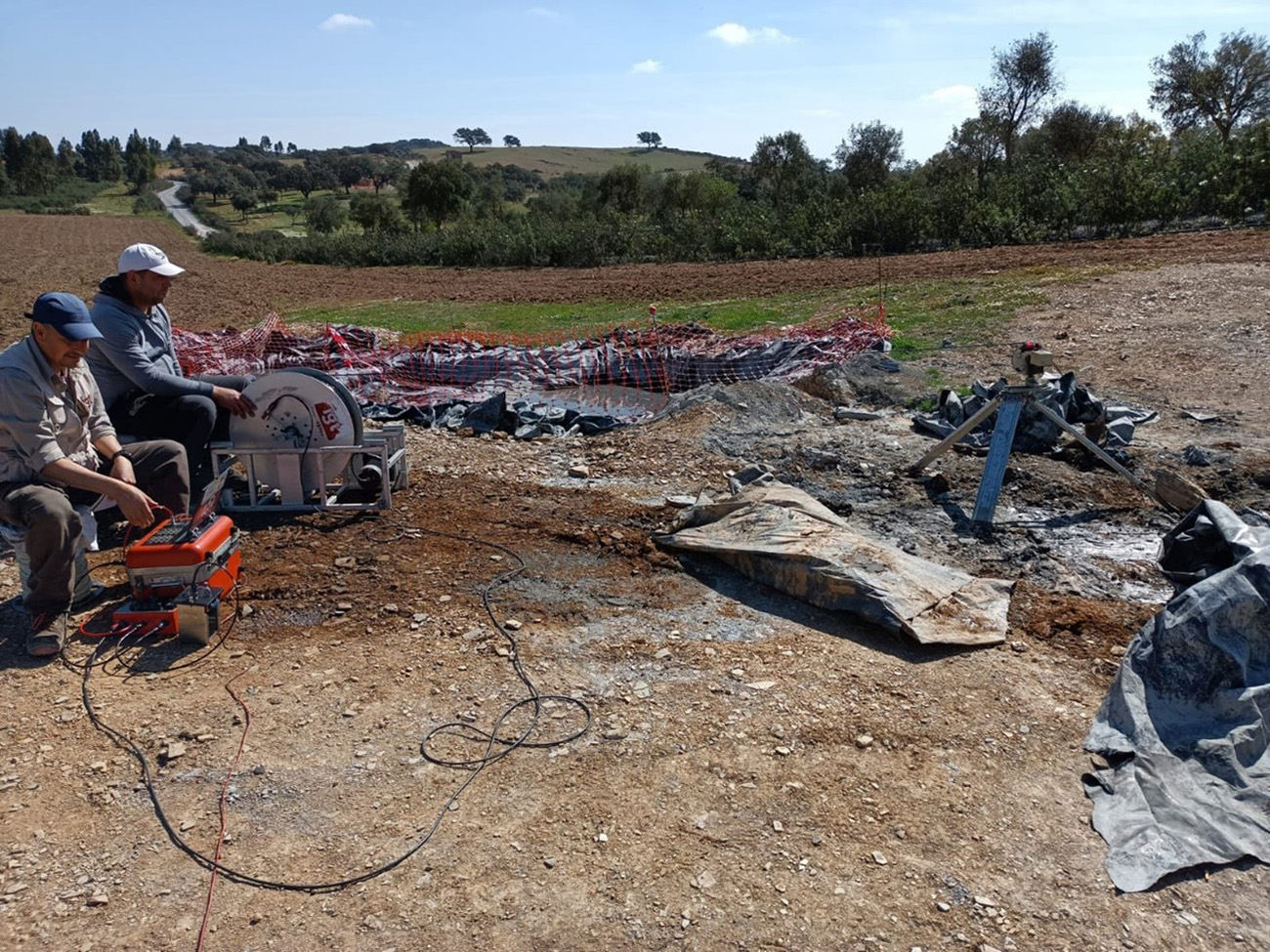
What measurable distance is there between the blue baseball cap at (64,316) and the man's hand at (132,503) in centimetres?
71

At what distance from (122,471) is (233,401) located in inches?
42.1

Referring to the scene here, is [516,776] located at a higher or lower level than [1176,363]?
lower

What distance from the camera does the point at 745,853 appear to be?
2.94 meters

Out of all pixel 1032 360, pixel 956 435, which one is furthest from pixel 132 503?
pixel 1032 360

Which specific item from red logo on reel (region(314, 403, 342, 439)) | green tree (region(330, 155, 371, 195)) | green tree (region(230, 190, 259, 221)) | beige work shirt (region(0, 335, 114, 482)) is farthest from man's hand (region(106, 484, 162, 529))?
green tree (region(330, 155, 371, 195))

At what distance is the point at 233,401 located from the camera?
5.42 m

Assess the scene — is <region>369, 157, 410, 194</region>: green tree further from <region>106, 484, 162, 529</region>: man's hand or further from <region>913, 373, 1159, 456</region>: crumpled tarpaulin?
<region>106, 484, 162, 529</region>: man's hand

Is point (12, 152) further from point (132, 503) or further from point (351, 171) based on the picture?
point (132, 503)

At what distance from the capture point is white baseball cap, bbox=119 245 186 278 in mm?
5145

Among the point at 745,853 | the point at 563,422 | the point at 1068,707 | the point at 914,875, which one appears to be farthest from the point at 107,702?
the point at 563,422

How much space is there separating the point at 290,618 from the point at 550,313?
13.8 meters

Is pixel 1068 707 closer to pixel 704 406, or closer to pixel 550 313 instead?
pixel 704 406

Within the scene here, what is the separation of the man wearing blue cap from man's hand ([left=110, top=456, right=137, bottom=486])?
0.18 metres

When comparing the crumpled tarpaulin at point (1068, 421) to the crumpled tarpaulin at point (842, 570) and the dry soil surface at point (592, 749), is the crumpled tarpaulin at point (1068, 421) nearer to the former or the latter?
the dry soil surface at point (592, 749)
